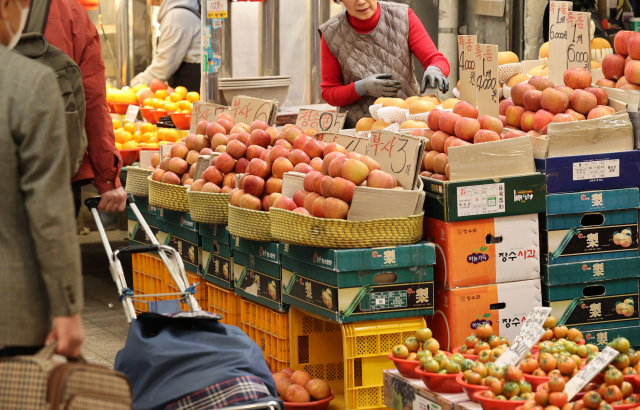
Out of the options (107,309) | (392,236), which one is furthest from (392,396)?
(107,309)

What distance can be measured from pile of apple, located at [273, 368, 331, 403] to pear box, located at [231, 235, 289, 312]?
330 millimetres

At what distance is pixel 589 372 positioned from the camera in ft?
8.39

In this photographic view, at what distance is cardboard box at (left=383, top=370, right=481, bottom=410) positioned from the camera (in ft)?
8.96

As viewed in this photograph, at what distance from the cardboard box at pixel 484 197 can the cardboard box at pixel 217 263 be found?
1.15 m

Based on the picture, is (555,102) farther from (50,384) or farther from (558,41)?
(50,384)

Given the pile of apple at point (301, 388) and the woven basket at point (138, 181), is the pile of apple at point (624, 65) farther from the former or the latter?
the woven basket at point (138, 181)

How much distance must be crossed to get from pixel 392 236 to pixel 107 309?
11.5 feet

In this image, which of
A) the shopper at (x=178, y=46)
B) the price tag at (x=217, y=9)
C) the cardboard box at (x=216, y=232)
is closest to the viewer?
the cardboard box at (x=216, y=232)

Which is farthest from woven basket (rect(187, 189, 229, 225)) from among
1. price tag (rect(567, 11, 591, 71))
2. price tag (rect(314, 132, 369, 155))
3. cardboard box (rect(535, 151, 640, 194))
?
price tag (rect(567, 11, 591, 71))

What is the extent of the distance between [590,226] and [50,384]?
2638 mm

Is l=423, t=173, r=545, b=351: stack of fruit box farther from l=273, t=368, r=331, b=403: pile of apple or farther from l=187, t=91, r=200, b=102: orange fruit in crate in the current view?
l=187, t=91, r=200, b=102: orange fruit in crate

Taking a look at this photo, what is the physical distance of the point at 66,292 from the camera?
6.37ft

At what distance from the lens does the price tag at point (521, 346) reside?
2.76 m

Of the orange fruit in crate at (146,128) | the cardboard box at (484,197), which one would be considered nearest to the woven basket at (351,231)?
the cardboard box at (484,197)
